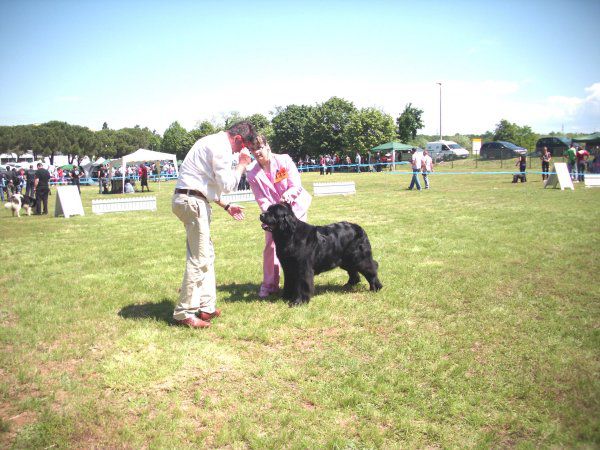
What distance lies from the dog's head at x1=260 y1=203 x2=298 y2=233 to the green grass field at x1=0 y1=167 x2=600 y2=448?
105 cm

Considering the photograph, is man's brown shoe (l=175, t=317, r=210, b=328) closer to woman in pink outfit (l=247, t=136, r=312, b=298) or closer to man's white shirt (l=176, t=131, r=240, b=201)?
woman in pink outfit (l=247, t=136, r=312, b=298)

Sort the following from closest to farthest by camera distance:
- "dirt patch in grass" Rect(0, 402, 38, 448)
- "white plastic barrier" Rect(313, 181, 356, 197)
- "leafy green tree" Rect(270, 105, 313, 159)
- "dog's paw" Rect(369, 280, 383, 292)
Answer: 1. "dirt patch in grass" Rect(0, 402, 38, 448)
2. "dog's paw" Rect(369, 280, 383, 292)
3. "white plastic barrier" Rect(313, 181, 356, 197)
4. "leafy green tree" Rect(270, 105, 313, 159)

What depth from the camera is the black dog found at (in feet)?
17.7

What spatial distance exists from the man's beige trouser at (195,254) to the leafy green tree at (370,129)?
2147 inches

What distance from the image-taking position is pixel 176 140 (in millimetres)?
114938

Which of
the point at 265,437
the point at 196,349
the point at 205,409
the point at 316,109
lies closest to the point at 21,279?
the point at 196,349

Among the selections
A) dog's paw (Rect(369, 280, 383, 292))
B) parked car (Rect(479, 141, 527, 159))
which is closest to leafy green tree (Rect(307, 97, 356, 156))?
parked car (Rect(479, 141, 527, 159))

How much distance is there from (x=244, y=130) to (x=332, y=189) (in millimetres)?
15848

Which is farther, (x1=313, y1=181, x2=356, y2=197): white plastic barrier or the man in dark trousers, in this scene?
(x1=313, y1=181, x2=356, y2=197): white plastic barrier

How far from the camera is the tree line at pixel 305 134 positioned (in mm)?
58344

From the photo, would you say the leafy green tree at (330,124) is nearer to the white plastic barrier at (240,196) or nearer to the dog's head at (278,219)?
the white plastic barrier at (240,196)

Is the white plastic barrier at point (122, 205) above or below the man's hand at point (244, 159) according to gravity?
below

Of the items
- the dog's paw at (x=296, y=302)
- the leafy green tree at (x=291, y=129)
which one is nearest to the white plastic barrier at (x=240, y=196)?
the dog's paw at (x=296, y=302)

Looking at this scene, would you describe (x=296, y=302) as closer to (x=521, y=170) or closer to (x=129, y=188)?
(x=521, y=170)
